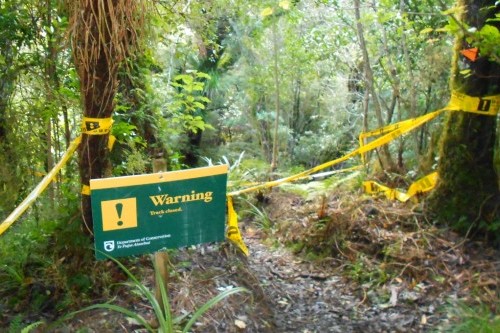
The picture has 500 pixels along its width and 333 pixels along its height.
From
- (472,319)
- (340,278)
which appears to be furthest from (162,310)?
(472,319)

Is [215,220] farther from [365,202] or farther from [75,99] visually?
[365,202]

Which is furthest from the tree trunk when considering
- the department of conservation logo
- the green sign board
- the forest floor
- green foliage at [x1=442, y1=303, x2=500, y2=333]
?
the department of conservation logo

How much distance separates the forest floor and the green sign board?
70cm

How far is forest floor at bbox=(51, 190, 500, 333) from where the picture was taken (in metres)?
3.91

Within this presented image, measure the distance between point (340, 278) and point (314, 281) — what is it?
0.90ft

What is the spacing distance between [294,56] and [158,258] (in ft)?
23.9

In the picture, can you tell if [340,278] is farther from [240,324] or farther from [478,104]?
[478,104]

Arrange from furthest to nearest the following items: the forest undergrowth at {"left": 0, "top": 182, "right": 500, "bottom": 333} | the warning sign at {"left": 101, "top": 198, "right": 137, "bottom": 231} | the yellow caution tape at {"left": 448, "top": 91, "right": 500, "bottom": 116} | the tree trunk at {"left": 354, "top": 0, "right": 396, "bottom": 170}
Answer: the tree trunk at {"left": 354, "top": 0, "right": 396, "bottom": 170}
the yellow caution tape at {"left": 448, "top": 91, "right": 500, "bottom": 116}
the forest undergrowth at {"left": 0, "top": 182, "right": 500, "bottom": 333}
the warning sign at {"left": 101, "top": 198, "right": 137, "bottom": 231}

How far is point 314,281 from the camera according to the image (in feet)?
16.7

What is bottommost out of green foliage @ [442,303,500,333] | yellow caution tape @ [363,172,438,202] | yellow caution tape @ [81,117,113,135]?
green foliage @ [442,303,500,333]

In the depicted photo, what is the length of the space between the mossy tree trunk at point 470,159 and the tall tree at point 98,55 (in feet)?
11.0

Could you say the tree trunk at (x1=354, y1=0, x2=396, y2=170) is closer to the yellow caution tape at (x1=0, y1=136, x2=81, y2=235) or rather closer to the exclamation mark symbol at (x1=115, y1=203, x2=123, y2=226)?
the yellow caution tape at (x1=0, y1=136, x2=81, y2=235)

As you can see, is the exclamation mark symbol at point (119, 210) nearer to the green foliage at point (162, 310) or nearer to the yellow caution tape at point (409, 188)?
the green foliage at point (162, 310)

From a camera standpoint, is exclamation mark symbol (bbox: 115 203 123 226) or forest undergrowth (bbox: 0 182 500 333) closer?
exclamation mark symbol (bbox: 115 203 123 226)
